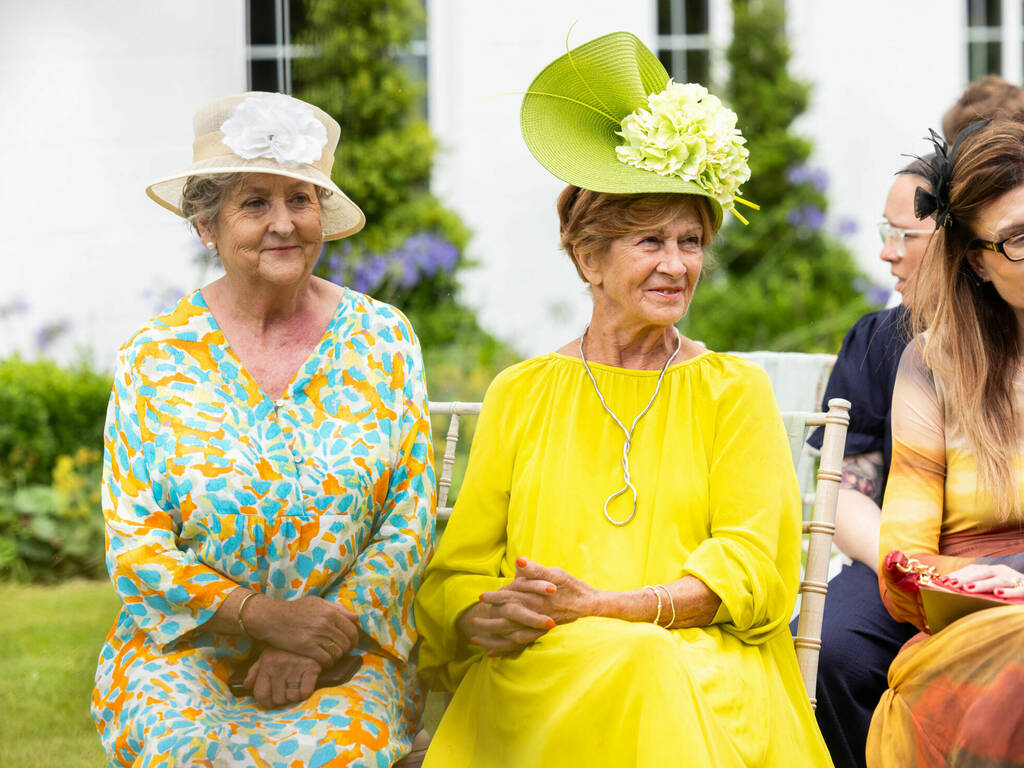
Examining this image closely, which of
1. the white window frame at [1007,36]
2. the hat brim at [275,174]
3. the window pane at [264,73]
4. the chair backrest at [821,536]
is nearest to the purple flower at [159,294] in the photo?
the window pane at [264,73]

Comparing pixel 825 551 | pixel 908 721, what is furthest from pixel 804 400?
pixel 908 721

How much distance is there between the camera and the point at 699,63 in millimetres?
8836

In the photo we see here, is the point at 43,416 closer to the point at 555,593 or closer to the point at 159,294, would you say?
the point at 159,294

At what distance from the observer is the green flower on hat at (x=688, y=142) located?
275cm

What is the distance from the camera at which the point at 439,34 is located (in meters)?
8.27

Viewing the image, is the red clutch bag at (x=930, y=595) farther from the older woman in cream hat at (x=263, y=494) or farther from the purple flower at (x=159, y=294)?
the purple flower at (x=159, y=294)

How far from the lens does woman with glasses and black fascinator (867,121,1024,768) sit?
2471 mm

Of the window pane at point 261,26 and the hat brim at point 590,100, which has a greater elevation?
the window pane at point 261,26

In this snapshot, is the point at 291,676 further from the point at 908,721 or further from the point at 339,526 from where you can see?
the point at 908,721

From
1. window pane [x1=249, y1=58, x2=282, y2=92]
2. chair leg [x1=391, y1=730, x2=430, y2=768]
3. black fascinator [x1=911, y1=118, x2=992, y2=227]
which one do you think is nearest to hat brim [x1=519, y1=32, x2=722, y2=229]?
black fascinator [x1=911, y1=118, x2=992, y2=227]

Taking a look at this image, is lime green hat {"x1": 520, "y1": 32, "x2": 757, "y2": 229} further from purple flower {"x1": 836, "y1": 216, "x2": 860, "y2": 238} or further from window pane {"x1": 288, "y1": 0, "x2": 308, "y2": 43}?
purple flower {"x1": 836, "y1": 216, "x2": 860, "y2": 238}

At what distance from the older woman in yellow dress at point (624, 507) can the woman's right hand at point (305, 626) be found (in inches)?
9.9

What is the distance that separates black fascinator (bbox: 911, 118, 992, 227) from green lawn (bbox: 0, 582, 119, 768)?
3.04 metres

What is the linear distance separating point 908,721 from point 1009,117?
4.58 feet
